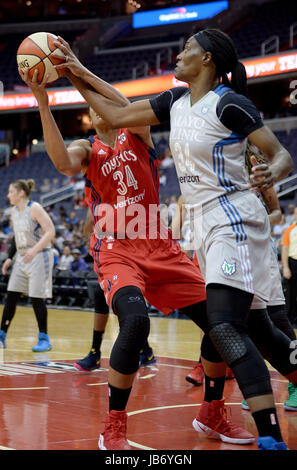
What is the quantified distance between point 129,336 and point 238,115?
1.24 m

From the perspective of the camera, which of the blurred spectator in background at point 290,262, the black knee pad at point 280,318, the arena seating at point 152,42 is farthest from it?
the arena seating at point 152,42

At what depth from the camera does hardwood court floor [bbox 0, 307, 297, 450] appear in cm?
362

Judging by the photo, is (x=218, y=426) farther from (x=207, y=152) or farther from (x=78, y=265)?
(x=78, y=265)

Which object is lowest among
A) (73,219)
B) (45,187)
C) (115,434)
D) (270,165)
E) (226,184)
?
(73,219)

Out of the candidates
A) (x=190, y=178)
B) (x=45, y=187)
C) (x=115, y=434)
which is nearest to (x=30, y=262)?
(x=115, y=434)

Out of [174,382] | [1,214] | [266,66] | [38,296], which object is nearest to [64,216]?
[1,214]

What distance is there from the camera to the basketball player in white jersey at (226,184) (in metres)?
2.95

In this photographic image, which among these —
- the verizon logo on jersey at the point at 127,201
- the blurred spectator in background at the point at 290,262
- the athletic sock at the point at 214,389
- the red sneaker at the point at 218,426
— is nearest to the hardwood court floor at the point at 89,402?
the red sneaker at the point at 218,426

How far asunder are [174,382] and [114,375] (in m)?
2.37

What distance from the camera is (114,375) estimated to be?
3.40m

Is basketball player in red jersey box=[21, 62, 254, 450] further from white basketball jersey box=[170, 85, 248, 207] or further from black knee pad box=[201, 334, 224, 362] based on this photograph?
white basketball jersey box=[170, 85, 248, 207]

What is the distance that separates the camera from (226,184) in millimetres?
3189

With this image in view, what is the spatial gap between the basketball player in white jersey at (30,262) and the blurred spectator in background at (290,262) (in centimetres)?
394

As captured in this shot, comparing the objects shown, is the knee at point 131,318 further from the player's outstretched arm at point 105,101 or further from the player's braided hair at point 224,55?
the player's braided hair at point 224,55
